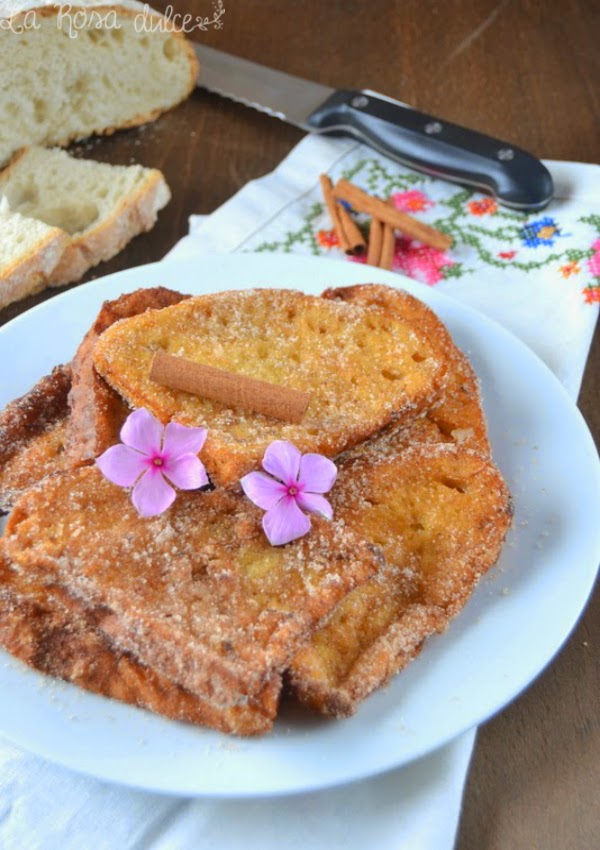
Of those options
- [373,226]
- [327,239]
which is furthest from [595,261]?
[327,239]

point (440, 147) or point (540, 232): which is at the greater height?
point (440, 147)

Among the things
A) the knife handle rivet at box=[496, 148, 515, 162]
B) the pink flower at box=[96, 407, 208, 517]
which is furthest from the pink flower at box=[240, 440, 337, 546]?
the knife handle rivet at box=[496, 148, 515, 162]

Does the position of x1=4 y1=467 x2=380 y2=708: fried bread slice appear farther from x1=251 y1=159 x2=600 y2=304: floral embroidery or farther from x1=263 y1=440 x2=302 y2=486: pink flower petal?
x1=251 y1=159 x2=600 y2=304: floral embroidery

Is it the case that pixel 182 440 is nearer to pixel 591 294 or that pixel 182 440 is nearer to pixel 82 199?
pixel 591 294

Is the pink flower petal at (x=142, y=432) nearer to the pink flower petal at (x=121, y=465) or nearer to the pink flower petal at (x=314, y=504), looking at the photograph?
the pink flower petal at (x=121, y=465)

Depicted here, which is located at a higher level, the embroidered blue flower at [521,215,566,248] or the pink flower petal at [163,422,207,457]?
the pink flower petal at [163,422,207,457]

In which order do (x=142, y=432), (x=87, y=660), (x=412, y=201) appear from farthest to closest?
(x=412, y=201), (x=142, y=432), (x=87, y=660)

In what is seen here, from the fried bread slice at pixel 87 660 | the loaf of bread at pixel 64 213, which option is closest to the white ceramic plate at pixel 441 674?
the fried bread slice at pixel 87 660
